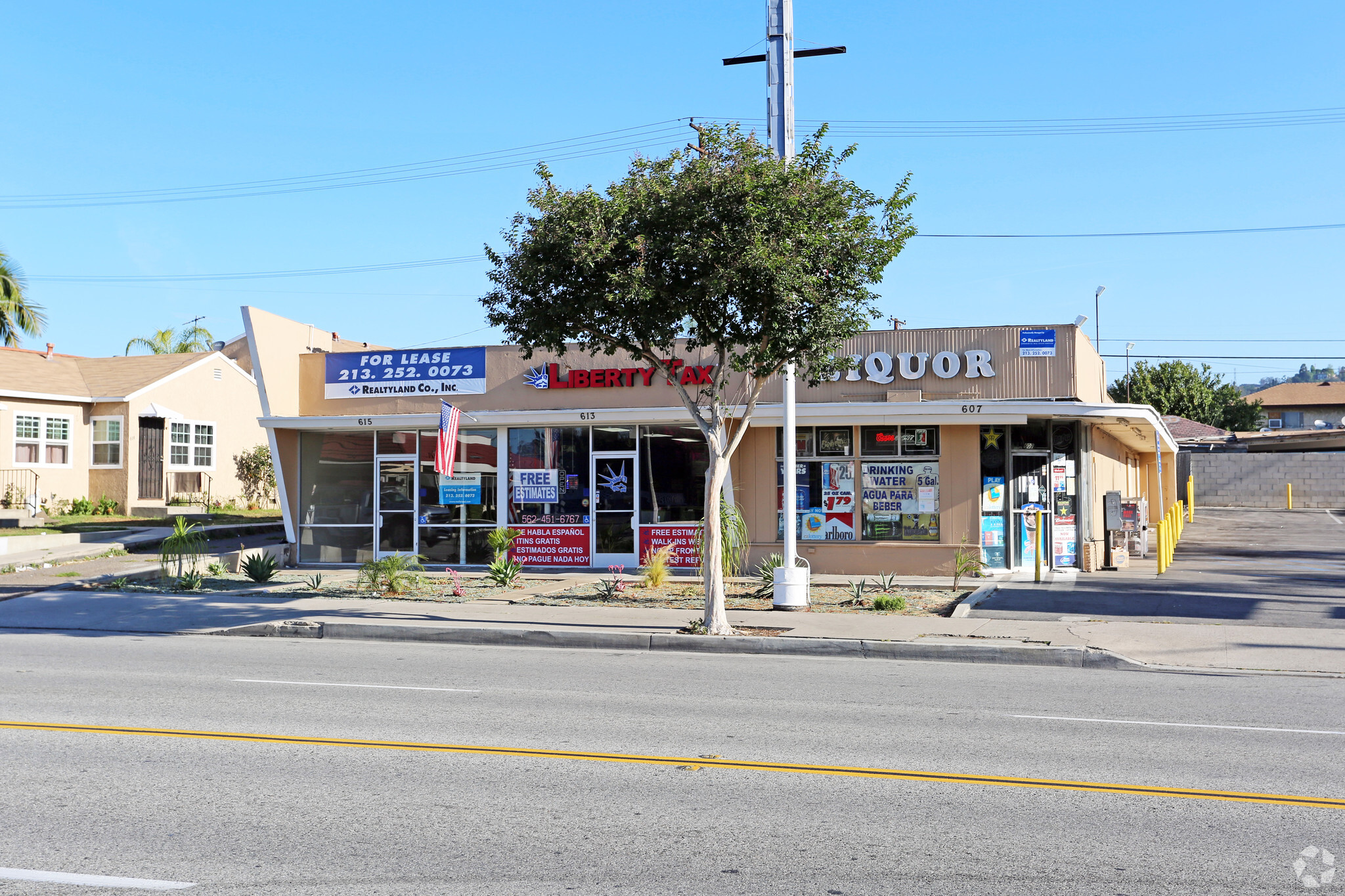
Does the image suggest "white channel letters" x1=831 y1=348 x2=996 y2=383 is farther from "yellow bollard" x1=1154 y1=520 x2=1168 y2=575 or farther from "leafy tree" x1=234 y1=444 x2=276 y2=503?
"leafy tree" x1=234 y1=444 x2=276 y2=503

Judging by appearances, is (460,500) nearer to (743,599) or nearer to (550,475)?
(550,475)

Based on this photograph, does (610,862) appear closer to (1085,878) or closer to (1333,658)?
(1085,878)

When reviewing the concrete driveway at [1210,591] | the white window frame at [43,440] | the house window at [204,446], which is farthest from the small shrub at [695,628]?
the house window at [204,446]

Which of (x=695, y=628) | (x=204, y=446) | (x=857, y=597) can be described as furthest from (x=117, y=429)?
(x=857, y=597)

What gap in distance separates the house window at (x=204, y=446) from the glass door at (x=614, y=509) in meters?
19.7

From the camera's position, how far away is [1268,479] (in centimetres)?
4316

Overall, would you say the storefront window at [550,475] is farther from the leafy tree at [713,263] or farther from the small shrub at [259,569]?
the leafy tree at [713,263]

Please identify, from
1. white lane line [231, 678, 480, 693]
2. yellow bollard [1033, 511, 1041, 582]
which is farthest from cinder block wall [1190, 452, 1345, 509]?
white lane line [231, 678, 480, 693]

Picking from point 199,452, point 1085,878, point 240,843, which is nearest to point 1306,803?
point 1085,878

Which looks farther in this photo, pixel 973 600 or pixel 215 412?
pixel 215 412

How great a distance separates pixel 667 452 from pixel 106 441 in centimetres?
2049

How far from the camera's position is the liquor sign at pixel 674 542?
2003 centimetres

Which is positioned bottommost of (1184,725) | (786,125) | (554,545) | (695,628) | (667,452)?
(1184,725)

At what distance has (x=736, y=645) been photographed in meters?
12.9
